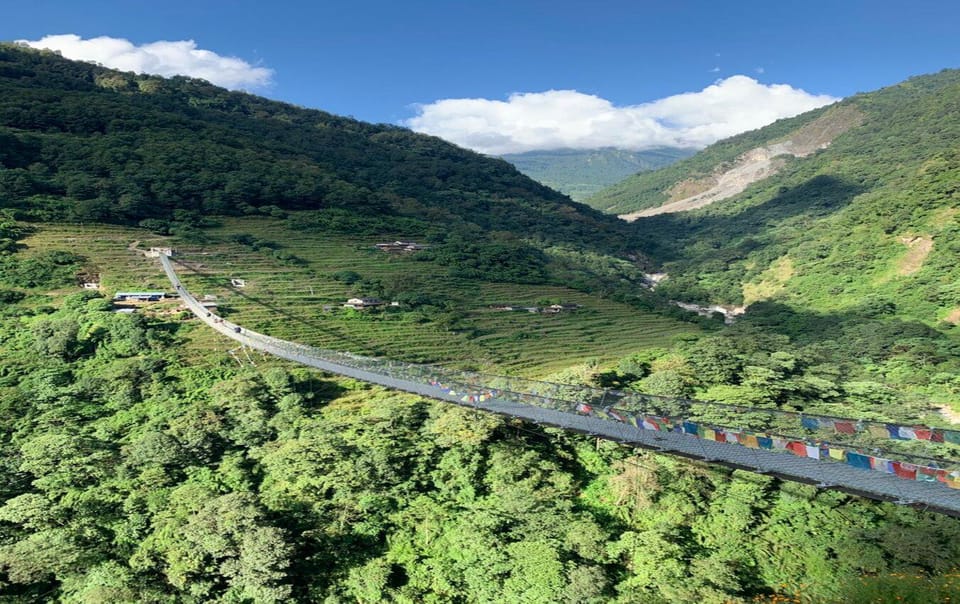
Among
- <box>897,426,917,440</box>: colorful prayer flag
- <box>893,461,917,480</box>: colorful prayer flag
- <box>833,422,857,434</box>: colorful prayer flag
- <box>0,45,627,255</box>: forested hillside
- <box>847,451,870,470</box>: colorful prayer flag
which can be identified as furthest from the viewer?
<box>0,45,627,255</box>: forested hillside

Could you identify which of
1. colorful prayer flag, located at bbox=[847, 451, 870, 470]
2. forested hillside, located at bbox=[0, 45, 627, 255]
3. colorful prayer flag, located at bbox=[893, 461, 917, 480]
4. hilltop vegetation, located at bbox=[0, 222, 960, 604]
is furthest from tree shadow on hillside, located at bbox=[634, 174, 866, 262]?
colorful prayer flag, located at bbox=[893, 461, 917, 480]

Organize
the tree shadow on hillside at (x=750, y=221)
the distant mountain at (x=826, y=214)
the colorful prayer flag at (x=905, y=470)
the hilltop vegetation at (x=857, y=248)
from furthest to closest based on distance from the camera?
1. the tree shadow on hillside at (x=750, y=221)
2. the distant mountain at (x=826, y=214)
3. the hilltop vegetation at (x=857, y=248)
4. the colorful prayer flag at (x=905, y=470)

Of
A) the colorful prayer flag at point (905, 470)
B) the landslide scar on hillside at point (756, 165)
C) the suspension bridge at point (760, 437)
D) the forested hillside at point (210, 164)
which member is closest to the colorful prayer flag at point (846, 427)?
the suspension bridge at point (760, 437)

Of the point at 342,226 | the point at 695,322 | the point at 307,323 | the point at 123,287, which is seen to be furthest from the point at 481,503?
the point at 342,226

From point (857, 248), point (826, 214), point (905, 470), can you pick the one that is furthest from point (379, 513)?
point (826, 214)

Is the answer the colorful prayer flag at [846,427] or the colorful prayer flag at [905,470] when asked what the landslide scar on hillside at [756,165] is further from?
the colorful prayer flag at [905,470]

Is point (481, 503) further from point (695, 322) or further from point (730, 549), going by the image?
point (695, 322)

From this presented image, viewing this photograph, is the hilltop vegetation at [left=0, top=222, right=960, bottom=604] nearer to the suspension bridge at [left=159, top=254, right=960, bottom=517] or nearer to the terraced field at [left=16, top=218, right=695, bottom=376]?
the suspension bridge at [left=159, top=254, right=960, bottom=517]

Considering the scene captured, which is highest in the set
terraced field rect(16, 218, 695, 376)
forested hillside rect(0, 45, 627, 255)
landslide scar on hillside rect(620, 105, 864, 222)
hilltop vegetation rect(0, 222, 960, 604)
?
landslide scar on hillside rect(620, 105, 864, 222)
